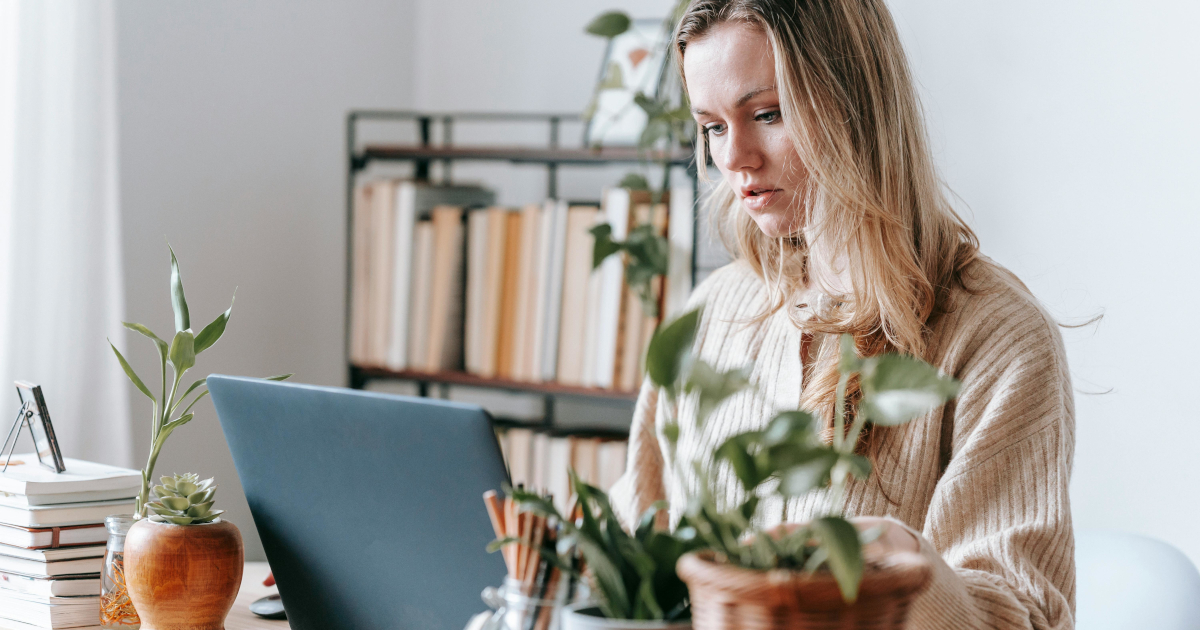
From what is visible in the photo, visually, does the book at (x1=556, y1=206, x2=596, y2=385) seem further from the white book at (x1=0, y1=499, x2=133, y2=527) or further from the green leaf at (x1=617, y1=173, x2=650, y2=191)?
the white book at (x1=0, y1=499, x2=133, y2=527)

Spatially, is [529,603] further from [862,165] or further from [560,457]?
[560,457]

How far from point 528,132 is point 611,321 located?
0.61 meters

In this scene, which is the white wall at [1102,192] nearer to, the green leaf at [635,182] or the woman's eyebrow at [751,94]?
the green leaf at [635,182]

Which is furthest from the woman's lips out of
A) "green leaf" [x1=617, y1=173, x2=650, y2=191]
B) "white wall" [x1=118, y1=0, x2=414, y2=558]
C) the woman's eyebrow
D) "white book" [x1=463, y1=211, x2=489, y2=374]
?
"white wall" [x1=118, y1=0, x2=414, y2=558]

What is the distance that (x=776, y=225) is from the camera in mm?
1164

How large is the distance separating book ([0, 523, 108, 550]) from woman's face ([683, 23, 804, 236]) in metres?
0.79

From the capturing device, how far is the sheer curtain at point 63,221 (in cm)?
169

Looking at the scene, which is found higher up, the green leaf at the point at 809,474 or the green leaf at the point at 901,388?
the green leaf at the point at 901,388

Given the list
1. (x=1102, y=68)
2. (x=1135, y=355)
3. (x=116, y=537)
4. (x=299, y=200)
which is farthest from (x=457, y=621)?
(x=299, y=200)

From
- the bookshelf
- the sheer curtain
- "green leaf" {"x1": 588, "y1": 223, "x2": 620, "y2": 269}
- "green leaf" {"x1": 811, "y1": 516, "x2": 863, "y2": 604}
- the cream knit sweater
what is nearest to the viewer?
"green leaf" {"x1": 811, "y1": 516, "x2": 863, "y2": 604}

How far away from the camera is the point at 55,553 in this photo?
108 centimetres

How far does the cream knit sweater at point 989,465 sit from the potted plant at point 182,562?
0.45 metres

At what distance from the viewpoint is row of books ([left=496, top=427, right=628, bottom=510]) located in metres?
2.04

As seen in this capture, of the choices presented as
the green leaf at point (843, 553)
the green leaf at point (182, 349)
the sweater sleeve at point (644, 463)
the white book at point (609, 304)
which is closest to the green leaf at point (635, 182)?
the white book at point (609, 304)
